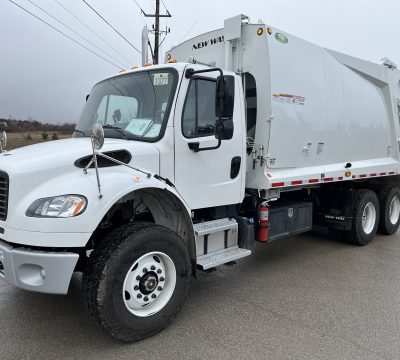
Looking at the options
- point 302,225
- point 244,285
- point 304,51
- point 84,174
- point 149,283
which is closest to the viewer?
point 84,174

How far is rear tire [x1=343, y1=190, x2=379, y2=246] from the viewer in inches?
269

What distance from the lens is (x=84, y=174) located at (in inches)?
129

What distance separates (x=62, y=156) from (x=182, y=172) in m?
1.23

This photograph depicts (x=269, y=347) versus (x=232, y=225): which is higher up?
(x=232, y=225)

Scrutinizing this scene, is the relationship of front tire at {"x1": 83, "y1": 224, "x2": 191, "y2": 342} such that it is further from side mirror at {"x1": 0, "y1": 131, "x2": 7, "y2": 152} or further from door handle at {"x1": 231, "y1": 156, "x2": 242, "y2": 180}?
side mirror at {"x1": 0, "y1": 131, "x2": 7, "y2": 152}

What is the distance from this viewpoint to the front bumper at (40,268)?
3.03m

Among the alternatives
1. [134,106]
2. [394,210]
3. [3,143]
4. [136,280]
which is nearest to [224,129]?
[134,106]

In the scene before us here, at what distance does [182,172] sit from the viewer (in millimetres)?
4027

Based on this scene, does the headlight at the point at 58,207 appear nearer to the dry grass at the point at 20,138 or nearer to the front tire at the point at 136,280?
the front tire at the point at 136,280

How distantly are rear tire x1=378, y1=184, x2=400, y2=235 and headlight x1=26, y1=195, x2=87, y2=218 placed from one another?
6.46 m

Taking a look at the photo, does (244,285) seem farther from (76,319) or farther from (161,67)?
(161,67)

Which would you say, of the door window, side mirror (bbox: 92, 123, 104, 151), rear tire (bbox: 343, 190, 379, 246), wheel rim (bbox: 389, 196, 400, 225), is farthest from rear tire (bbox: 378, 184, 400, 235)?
side mirror (bbox: 92, 123, 104, 151)

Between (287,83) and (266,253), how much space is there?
2.84 m

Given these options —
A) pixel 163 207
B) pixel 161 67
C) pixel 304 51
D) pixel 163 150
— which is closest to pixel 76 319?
pixel 163 207
